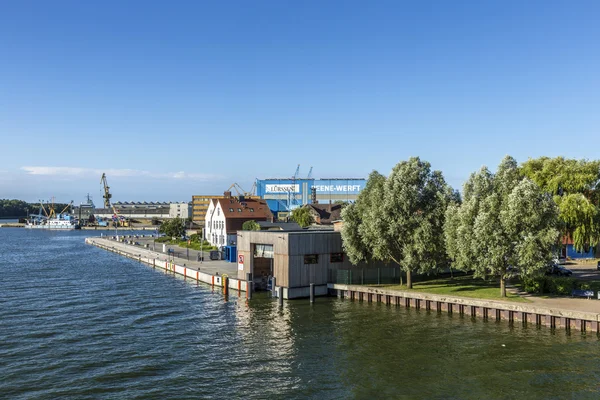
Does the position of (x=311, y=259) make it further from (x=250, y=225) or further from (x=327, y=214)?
(x=327, y=214)

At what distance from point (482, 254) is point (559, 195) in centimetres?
2912

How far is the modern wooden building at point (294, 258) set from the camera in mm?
56250

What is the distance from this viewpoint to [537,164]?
239 ft

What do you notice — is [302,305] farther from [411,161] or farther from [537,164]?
[537,164]

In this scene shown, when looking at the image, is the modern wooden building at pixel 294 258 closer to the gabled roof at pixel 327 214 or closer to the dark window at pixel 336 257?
the dark window at pixel 336 257

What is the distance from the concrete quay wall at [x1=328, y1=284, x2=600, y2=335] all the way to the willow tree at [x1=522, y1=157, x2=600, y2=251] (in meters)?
23.8

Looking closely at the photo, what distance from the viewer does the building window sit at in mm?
57444

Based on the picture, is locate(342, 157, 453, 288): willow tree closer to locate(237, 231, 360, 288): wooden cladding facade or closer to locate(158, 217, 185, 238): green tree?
locate(237, 231, 360, 288): wooden cladding facade

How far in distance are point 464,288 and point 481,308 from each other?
22.4ft

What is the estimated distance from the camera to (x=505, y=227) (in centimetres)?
4591

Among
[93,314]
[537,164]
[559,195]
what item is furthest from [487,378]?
[537,164]

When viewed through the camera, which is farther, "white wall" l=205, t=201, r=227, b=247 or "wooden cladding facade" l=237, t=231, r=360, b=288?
"white wall" l=205, t=201, r=227, b=247

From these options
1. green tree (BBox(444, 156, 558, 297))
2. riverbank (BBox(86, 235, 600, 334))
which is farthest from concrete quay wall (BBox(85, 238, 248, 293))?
green tree (BBox(444, 156, 558, 297))

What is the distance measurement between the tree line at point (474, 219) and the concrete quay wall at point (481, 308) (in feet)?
9.87
